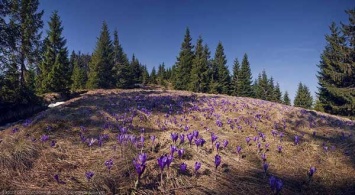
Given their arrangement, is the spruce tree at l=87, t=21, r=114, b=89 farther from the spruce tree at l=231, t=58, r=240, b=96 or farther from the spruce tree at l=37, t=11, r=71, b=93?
the spruce tree at l=231, t=58, r=240, b=96

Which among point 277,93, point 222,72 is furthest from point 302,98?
point 222,72

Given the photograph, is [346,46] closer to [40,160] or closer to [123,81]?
[40,160]

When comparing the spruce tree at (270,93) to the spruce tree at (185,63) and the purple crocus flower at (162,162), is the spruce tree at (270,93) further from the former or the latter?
the purple crocus flower at (162,162)

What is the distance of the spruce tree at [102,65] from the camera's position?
41594 mm

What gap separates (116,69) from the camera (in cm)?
4962

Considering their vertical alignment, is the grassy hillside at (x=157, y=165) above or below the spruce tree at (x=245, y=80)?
below

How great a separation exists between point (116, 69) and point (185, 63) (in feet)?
50.8

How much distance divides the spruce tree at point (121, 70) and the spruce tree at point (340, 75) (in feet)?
120

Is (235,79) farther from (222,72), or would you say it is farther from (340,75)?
(340,75)

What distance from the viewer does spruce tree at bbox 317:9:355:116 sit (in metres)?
27.4

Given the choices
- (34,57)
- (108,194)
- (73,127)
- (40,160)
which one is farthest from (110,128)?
(34,57)

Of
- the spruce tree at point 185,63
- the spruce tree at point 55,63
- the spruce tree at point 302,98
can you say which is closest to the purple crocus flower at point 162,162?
the spruce tree at point 55,63

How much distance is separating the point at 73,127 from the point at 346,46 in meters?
34.5

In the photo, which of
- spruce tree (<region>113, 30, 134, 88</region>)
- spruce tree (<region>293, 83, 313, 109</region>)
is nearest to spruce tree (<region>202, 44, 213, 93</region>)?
spruce tree (<region>113, 30, 134, 88</region>)
